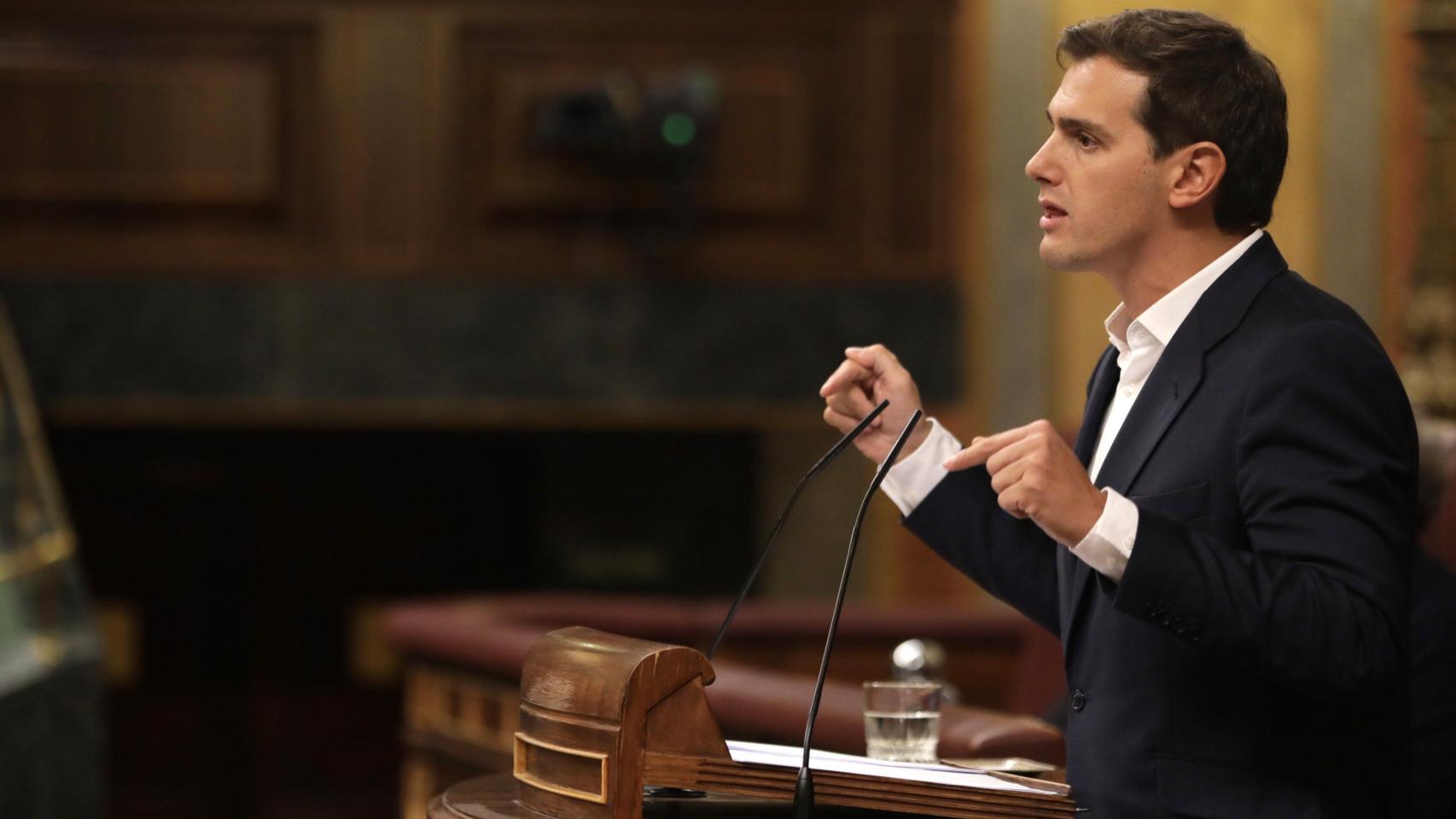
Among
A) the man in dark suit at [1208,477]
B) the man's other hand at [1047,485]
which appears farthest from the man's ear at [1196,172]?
the man's other hand at [1047,485]

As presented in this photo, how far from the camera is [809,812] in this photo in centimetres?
138

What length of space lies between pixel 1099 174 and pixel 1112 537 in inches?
13.8

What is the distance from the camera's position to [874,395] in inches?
70.2

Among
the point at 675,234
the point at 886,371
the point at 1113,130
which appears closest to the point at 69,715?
the point at 675,234

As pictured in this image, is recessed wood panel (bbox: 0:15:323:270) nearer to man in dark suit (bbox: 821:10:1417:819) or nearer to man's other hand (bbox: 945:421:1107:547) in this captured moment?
man in dark suit (bbox: 821:10:1417:819)

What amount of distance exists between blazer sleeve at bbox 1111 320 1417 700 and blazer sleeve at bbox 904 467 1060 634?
35 cm

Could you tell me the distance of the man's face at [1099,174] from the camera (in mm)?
1551

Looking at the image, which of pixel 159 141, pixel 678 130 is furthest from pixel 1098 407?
pixel 159 141

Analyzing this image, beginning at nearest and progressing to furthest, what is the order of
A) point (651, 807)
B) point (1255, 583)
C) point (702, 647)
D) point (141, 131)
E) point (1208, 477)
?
point (1255, 583)
point (1208, 477)
point (651, 807)
point (702, 647)
point (141, 131)

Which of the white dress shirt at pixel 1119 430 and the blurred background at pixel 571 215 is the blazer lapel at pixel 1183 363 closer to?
the white dress shirt at pixel 1119 430

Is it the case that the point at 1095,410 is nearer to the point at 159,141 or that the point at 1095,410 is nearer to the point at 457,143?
the point at 457,143

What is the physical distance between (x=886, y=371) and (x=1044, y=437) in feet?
1.33

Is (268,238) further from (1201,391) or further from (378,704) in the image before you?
(1201,391)

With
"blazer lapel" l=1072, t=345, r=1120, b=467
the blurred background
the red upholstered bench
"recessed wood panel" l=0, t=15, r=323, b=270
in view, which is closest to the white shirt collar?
"blazer lapel" l=1072, t=345, r=1120, b=467
